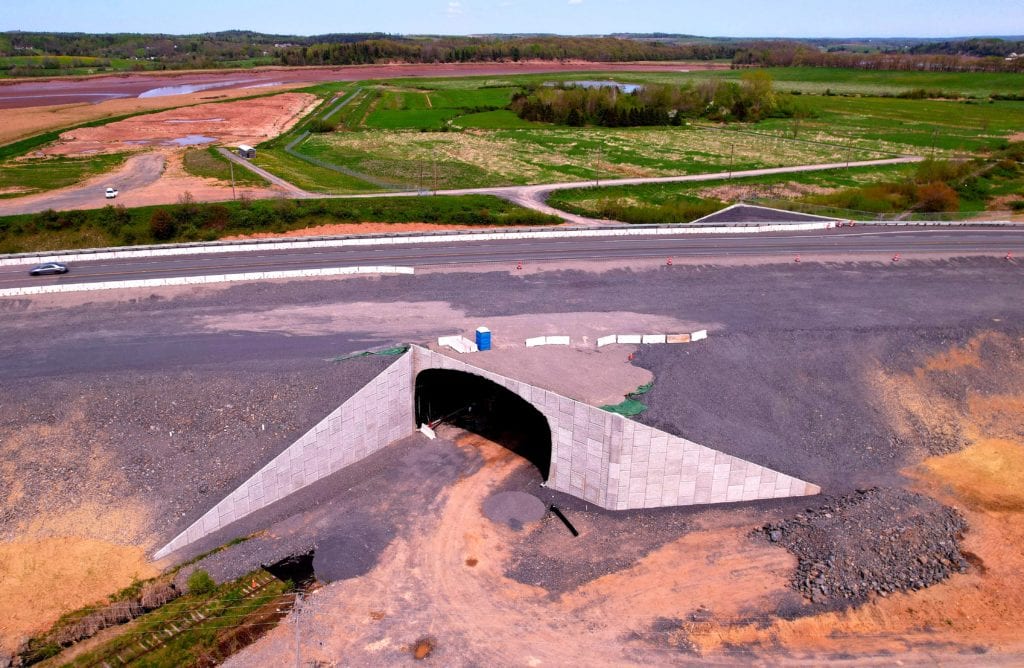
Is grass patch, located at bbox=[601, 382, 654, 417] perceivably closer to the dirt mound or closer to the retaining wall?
the retaining wall

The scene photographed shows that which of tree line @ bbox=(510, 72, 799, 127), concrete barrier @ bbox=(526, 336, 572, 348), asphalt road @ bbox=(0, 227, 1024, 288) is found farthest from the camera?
tree line @ bbox=(510, 72, 799, 127)

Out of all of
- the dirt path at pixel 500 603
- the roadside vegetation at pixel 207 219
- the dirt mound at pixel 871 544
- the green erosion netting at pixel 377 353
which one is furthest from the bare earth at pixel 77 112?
the dirt mound at pixel 871 544

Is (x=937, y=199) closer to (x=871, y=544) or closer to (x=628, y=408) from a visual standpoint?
(x=871, y=544)

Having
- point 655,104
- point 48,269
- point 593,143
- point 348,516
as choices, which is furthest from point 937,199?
point 48,269

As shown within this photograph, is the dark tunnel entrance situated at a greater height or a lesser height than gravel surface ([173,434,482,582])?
greater

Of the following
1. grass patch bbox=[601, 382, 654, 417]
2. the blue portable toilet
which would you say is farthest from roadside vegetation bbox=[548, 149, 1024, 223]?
grass patch bbox=[601, 382, 654, 417]

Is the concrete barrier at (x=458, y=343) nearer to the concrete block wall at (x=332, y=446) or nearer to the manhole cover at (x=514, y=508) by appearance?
the concrete block wall at (x=332, y=446)

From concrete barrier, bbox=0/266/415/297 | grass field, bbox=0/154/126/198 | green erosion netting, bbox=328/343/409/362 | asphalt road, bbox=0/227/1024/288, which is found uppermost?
grass field, bbox=0/154/126/198

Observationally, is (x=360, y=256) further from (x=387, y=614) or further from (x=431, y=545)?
(x=387, y=614)
